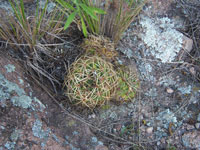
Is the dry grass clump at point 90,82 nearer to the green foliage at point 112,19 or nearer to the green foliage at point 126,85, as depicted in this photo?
the green foliage at point 126,85

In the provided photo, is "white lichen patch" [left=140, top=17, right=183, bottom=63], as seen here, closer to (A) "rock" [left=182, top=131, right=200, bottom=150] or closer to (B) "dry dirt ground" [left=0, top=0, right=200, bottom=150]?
(B) "dry dirt ground" [left=0, top=0, right=200, bottom=150]

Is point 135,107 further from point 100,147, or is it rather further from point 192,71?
point 192,71

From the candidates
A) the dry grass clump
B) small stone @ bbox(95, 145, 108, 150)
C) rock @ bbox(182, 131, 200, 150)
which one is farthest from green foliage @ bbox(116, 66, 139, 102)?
rock @ bbox(182, 131, 200, 150)

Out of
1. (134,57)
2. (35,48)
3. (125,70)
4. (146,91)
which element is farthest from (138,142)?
(35,48)

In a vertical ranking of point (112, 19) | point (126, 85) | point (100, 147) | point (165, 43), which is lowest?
point (100, 147)

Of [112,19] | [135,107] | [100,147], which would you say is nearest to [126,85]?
[135,107]

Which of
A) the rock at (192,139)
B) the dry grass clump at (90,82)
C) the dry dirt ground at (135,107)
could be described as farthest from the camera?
the rock at (192,139)

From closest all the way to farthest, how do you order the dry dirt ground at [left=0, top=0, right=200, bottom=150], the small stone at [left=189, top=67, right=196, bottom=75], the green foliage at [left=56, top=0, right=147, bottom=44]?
the dry dirt ground at [left=0, top=0, right=200, bottom=150] → the green foliage at [left=56, top=0, right=147, bottom=44] → the small stone at [left=189, top=67, right=196, bottom=75]

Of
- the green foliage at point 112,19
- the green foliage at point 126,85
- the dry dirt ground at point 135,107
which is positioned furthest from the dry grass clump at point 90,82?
the green foliage at point 112,19
